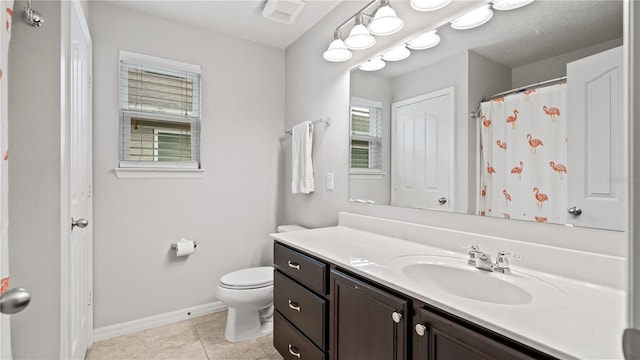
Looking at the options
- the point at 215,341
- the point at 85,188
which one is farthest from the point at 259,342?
the point at 85,188

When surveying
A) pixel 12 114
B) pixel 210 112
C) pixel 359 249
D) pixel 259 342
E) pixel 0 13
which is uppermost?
pixel 210 112

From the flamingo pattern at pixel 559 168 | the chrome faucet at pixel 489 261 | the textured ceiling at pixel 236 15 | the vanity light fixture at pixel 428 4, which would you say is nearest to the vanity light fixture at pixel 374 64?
the vanity light fixture at pixel 428 4

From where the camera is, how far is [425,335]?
2.98 feet

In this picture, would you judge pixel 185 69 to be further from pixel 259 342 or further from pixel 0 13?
pixel 259 342

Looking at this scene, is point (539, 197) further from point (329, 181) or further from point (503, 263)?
point (329, 181)

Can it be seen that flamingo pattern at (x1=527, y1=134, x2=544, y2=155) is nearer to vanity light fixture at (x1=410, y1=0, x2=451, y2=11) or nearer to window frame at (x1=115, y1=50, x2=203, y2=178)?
vanity light fixture at (x1=410, y1=0, x2=451, y2=11)

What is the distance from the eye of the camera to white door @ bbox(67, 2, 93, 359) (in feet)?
4.63

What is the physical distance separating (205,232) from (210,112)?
1020 millimetres

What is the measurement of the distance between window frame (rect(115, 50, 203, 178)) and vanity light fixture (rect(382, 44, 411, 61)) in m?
1.57

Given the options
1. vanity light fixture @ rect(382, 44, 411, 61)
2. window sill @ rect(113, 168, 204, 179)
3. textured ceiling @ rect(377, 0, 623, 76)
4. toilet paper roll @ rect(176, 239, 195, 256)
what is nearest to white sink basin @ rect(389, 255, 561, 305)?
textured ceiling @ rect(377, 0, 623, 76)

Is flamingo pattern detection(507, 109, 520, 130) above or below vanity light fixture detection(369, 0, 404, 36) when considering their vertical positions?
below

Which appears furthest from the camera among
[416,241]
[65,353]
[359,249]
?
[416,241]

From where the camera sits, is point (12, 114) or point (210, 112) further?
point (210, 112)

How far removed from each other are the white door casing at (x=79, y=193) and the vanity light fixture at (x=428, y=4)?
1.58 metres
